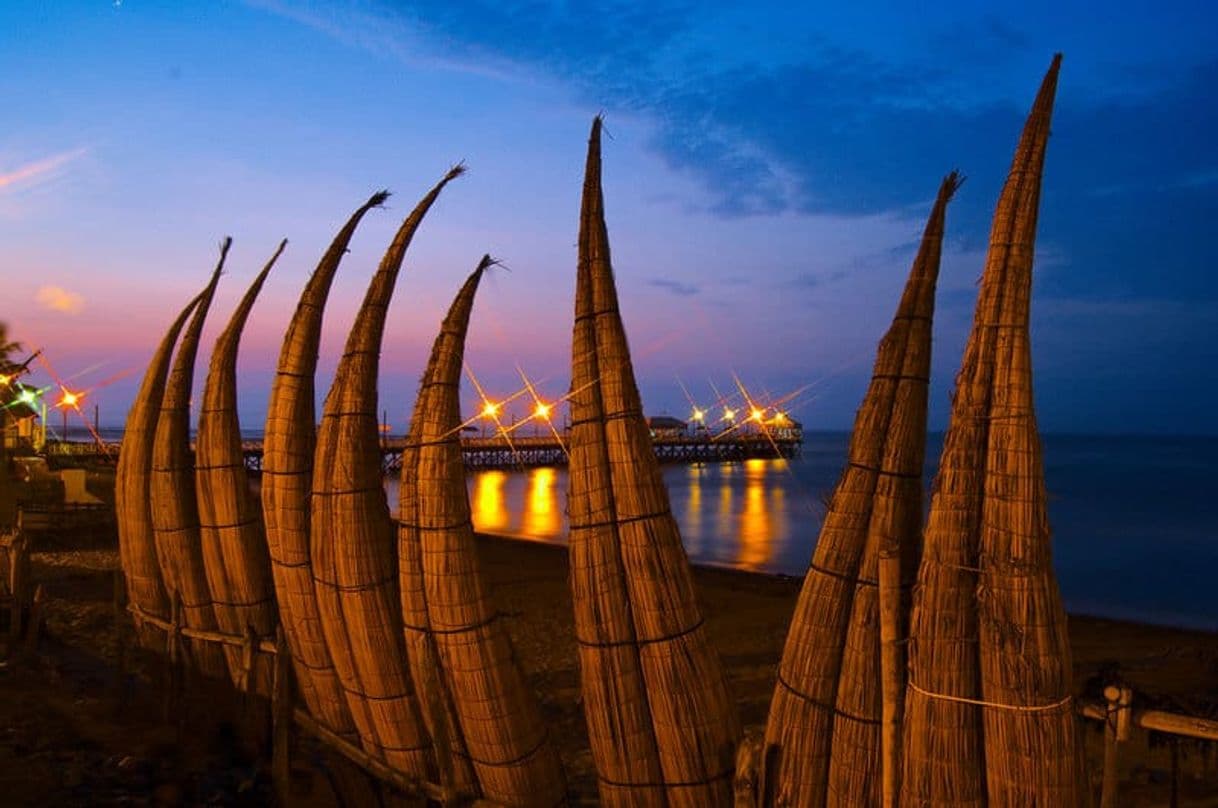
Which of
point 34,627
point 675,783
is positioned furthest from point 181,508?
point 675,783

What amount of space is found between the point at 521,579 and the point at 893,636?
16271 mm

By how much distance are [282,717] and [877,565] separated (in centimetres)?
513

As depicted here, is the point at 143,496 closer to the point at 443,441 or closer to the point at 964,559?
the point at 443,441

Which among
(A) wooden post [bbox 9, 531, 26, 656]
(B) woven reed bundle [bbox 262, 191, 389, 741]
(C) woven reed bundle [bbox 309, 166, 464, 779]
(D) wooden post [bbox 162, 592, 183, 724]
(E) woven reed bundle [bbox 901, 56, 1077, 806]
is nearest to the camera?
(E) woven reed bundle [bbox 901, 56, 1077, 806]

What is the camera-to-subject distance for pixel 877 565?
3.95 metres

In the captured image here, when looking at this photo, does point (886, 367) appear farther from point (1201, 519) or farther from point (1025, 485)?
point (1201, 519)

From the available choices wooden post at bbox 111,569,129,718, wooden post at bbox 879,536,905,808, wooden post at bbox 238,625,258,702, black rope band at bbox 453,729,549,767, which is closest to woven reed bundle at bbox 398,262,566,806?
black rope band at bbox 453,729,549,767

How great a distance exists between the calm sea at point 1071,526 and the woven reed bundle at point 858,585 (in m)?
5.12

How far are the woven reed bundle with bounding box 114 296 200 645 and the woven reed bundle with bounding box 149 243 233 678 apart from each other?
1.06ft

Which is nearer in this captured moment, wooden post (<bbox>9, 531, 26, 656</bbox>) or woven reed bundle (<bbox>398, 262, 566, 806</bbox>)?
woven reed bundle (<bbox>398, 262, 566, 806</bbox>)

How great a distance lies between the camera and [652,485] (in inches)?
182

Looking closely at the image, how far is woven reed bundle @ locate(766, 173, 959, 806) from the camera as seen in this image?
4.02 meters

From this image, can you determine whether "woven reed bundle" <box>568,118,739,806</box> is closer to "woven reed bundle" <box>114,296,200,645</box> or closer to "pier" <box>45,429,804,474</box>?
"woven reed bundle" <box>114,296,200,645</box>

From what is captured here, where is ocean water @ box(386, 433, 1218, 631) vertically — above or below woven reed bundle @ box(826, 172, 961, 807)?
below
